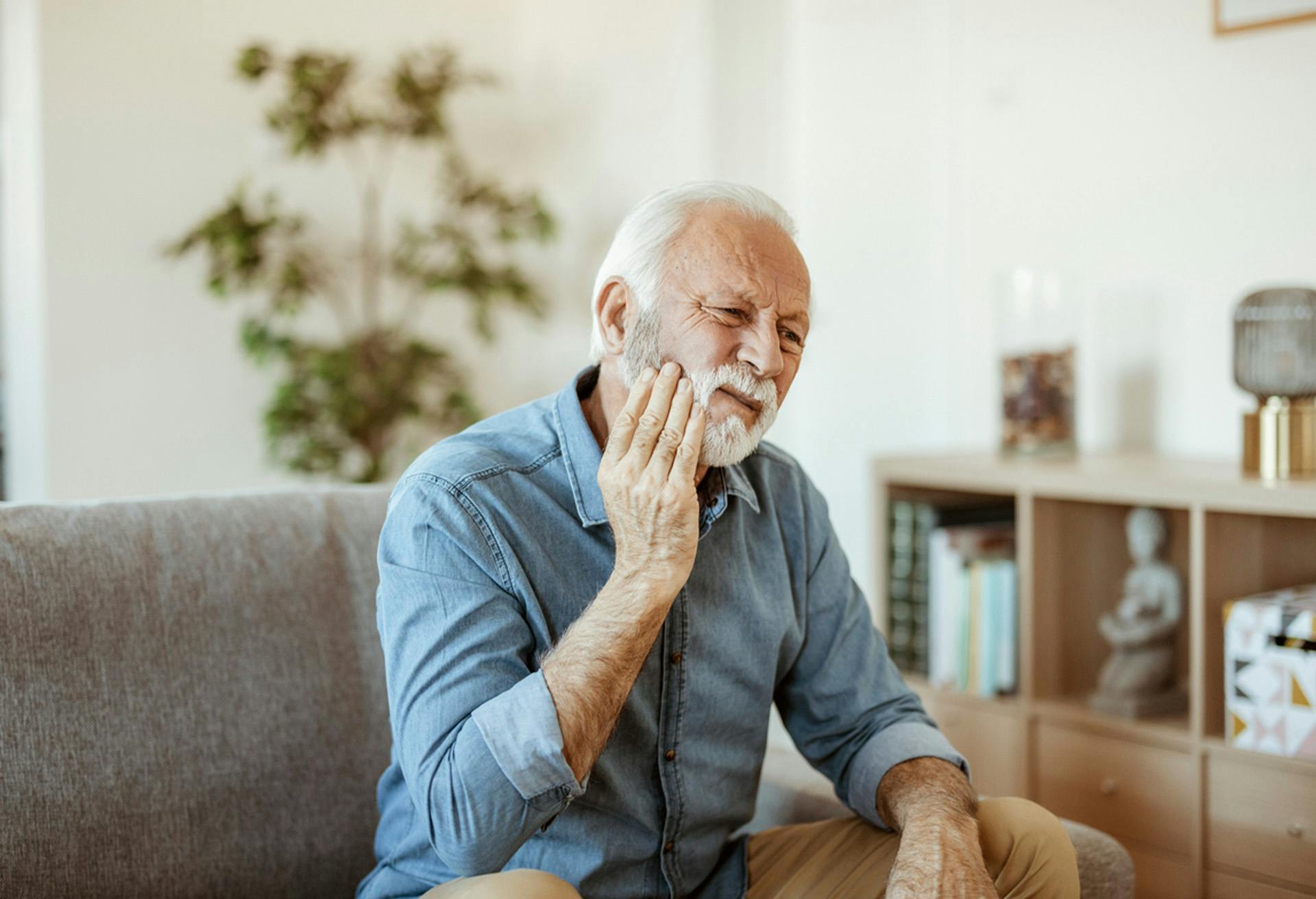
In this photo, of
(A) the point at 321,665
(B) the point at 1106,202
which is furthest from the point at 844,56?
(A) the point at 321,665

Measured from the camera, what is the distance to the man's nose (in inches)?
49.1

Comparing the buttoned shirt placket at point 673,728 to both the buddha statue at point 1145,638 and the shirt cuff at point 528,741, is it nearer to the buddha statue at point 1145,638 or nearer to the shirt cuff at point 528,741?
the shirt cuff at point 528,741

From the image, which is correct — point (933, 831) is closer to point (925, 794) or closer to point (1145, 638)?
point (925, 794)

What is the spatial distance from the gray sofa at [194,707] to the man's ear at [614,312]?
464 mm

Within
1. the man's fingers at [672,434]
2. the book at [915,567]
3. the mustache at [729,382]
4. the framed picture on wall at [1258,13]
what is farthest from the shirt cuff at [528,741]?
the framed picture on wall at [1258,13]

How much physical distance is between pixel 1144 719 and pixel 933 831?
2.83 ft

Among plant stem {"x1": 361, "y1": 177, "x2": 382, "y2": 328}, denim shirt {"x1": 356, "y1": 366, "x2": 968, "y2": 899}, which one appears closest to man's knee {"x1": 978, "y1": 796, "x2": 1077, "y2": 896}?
denim shirt {"x1": 356, "y1": 366, "x2": 968, "y2": 899}

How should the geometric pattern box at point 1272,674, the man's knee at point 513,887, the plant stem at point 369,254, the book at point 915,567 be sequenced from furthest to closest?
1. the plant stem at point 369,254
2. the book at point 915,567
3. the geometric pattern box at point 1272,674
4. the man's knee at point 513,887

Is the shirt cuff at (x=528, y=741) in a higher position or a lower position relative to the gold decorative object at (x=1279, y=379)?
lower

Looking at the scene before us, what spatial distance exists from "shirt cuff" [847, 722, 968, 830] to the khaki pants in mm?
24

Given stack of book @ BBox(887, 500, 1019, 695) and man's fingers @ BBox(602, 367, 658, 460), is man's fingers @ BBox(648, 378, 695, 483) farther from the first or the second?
stack of book @ BBox(887, 500, 1019, 695)

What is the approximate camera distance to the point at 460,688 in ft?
3.58

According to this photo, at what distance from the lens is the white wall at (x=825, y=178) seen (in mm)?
2176

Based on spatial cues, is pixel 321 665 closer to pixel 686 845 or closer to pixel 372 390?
pixel 686 845
